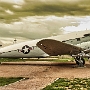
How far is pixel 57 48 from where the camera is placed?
894 inches

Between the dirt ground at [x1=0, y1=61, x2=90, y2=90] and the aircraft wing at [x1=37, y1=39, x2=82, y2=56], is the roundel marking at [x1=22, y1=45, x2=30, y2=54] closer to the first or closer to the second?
the aircraft wing at [x1=37, y1=39, x2=82, y2=56]

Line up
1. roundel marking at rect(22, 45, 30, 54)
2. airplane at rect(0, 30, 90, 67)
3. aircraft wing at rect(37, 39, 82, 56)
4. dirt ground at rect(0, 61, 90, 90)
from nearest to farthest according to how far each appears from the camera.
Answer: dirt ground at rect(0, 61, 90, 90) < aircraft wing at rect(37, 39, 82, 56) < airplane at rect(0, 30, 90, 67) < roundel marking at rect(22, 45, 30, 54)

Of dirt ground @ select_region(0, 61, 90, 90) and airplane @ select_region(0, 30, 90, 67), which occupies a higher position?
airplane @ select_region(0, 30, 90, 67)

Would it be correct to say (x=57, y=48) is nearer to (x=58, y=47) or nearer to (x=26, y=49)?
(x=58, y=47)

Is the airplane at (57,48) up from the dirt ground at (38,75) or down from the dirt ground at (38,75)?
up

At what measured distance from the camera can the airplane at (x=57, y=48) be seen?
21.8 metres

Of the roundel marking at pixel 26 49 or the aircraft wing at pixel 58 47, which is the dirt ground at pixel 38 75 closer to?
the aircraft wing at pixel 58 47

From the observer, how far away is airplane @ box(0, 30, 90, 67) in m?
21.8

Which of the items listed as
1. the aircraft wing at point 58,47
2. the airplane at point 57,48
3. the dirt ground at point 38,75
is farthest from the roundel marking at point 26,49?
the dirt ground at point 38,75

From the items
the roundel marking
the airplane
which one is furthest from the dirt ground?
the roundel marking

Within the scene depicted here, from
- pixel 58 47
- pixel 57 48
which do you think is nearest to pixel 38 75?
pixel 58 47

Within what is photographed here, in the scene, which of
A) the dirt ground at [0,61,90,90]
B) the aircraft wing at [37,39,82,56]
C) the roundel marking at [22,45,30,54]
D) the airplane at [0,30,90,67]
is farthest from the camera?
the roundel marking at [22,45,30,54]

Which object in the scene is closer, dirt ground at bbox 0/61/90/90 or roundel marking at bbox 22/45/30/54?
dirt ground at bbox 0/61/90/90

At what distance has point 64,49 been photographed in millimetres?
22766
